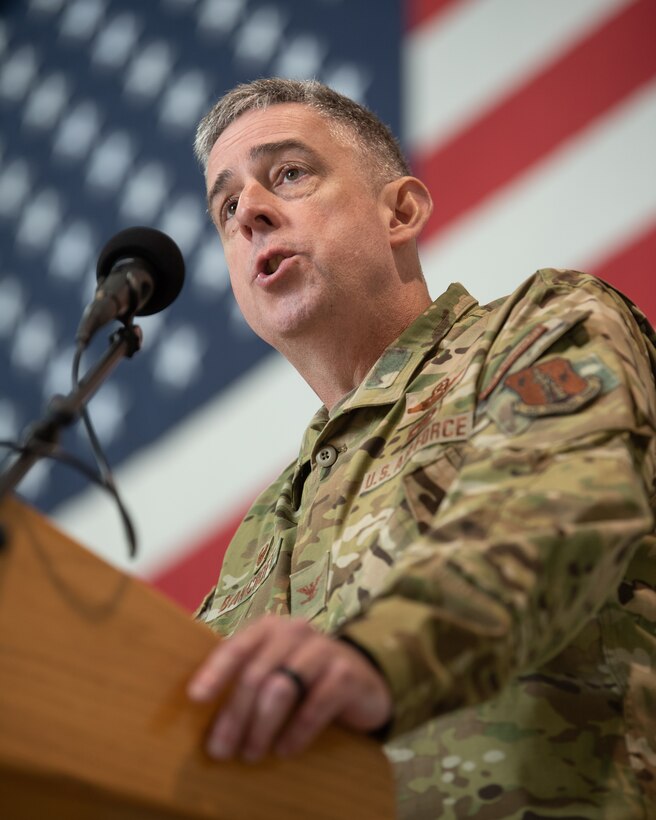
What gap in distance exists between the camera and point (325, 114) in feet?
7.02

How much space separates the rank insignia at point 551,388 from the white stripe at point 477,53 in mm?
1725

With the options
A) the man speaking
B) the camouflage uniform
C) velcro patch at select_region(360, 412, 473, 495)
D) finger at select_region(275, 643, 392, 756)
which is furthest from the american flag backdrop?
finger at select_region(275, 643, 392, 756)

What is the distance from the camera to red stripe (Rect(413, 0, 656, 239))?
2.61 metres

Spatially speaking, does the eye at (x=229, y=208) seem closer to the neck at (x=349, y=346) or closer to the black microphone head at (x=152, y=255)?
the neck at (x=349, y=346)

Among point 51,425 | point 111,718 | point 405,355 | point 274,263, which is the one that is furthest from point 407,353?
point 111,718

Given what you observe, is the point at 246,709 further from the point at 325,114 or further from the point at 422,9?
the point at 422,9

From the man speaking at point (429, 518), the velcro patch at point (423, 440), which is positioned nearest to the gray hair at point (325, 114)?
the man speaking at point (429, 518)

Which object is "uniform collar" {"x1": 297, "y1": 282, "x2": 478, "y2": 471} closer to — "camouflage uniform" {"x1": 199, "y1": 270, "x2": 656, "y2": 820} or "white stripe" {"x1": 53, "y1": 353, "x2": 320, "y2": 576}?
"camouflage uniform" {"x1": 199, "y1": 270, "x2": 656, "y2": 820}

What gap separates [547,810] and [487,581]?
36 cm

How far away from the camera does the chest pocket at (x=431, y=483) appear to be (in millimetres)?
1338

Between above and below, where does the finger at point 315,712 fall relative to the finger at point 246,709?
below

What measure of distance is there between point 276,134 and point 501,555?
132 cm

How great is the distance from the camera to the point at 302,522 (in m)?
1.61

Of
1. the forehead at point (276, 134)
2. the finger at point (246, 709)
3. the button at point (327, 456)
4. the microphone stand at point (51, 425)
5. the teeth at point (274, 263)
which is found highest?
the forehead at point (276, 134)
